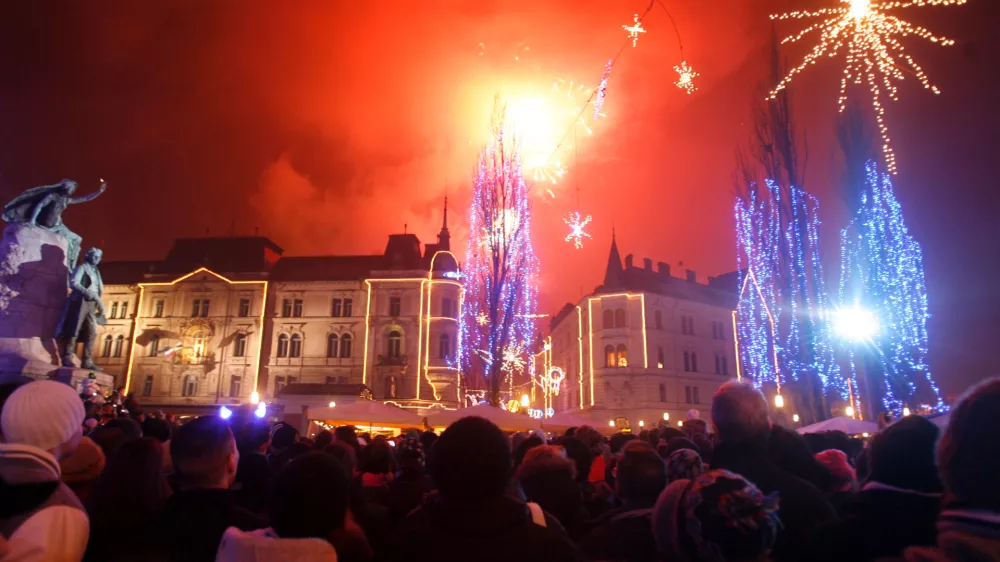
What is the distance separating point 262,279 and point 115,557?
5257 centimetres

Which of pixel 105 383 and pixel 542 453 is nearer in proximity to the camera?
pixel 542 453

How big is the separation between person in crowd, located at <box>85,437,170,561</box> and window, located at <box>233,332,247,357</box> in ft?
168

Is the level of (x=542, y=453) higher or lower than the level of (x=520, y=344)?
lower

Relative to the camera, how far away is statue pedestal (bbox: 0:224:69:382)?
12273mm

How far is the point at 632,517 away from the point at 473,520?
4.92 feet

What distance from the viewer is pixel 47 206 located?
13172mm

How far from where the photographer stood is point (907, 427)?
303cm

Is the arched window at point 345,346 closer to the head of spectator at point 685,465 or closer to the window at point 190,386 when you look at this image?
the window at point 190,386

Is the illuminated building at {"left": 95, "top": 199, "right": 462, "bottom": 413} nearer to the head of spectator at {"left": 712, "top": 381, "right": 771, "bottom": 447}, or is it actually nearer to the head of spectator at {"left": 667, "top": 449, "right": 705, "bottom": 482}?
the head of spectator at {"left": 667, "top": 449, "right": 705, "bottom": 482}

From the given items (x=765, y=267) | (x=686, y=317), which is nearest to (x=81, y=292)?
(x=765, y=267)

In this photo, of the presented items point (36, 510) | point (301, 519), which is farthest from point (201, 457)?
point (301, 519)

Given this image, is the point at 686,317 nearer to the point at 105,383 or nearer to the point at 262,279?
the point at 262,279

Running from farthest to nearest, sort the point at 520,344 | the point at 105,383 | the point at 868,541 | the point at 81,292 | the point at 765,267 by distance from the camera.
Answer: the point at 520,344 → the point at 765,267 → the point at 105,383 → the point at 81,292 → the point at 868,541

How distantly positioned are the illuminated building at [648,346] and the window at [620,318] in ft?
0.29
